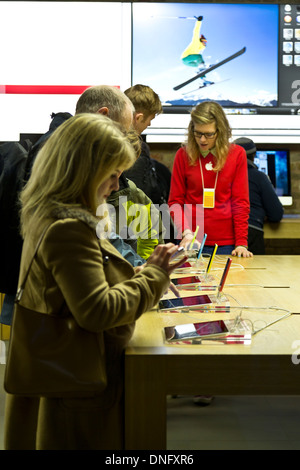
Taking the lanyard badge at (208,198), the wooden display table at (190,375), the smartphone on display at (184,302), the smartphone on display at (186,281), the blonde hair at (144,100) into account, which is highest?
the blonde hair at (144,100)

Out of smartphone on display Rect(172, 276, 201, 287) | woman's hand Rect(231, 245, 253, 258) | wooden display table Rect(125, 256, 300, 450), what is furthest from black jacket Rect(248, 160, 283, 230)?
wooden display table Rect(125, 256, 300, 450)

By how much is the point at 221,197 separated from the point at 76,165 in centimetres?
213

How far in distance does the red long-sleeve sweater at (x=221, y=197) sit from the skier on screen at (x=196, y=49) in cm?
211

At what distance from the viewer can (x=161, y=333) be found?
5.78 feet

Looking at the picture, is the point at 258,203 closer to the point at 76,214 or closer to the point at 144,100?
the point at 144,100

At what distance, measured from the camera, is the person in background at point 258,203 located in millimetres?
4301

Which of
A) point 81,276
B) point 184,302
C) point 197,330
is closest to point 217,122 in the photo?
point 184,302

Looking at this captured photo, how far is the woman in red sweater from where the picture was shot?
343 centimetres

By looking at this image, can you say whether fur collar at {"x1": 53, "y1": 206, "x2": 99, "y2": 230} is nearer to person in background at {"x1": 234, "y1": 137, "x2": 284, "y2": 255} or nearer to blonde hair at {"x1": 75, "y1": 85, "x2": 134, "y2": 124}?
blonde hair at {"x1": 75, "y1": 85, "x2": 134, "y2": 124}

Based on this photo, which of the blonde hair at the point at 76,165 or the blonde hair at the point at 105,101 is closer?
the blonde hair at the point at 76,165

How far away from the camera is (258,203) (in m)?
4.40

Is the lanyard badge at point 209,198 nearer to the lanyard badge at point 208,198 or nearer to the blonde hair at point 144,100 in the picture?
the lanyard badge at point 208,198

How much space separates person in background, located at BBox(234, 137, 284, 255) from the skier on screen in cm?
121

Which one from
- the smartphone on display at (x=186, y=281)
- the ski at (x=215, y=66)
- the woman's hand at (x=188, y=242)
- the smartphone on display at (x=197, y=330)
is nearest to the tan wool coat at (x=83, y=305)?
the smartphone on display at (x=197, y=330)
